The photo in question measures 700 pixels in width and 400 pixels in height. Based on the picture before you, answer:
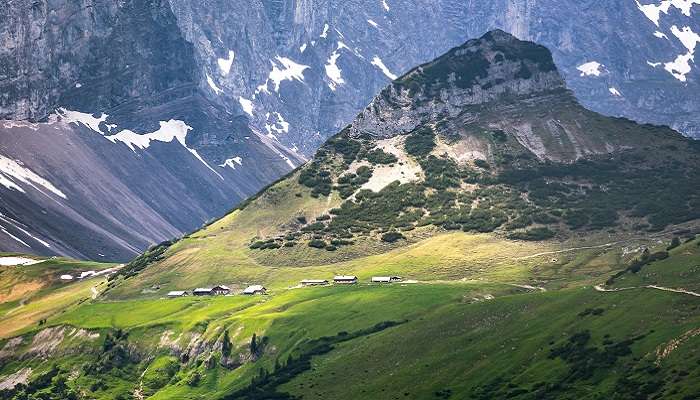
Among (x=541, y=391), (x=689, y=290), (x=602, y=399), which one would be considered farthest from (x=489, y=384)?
(x=689, y=290)

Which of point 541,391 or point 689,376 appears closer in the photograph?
point 689,376

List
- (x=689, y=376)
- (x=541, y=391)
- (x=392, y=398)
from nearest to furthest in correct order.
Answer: (x=689, y=376) < (x=541, y=391) < (x=392, y=398)

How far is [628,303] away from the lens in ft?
655

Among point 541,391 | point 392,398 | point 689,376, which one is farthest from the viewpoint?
point 392,398

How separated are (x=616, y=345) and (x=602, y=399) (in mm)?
17089

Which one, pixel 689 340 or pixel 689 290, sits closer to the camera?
pixel 689 340

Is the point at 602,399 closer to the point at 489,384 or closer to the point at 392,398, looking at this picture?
the point at 489,384

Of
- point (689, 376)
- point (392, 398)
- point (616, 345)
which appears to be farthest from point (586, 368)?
point (392, 398)

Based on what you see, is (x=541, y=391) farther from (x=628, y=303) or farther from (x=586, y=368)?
(x=628, y=303)

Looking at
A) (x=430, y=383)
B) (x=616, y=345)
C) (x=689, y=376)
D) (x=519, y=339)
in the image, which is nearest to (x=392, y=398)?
(x=430, y=383)

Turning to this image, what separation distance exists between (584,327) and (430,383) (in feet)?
83.1

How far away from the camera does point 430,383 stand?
194 meters

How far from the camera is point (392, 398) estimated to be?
7623 inches

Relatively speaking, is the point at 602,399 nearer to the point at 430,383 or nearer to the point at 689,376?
the point at 689,376
